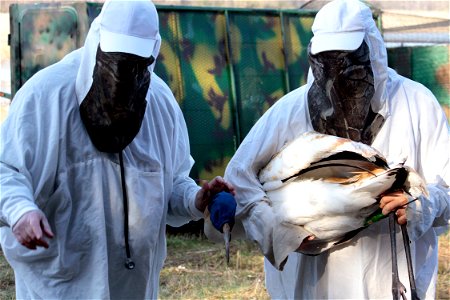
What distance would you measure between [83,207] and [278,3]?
30.4 feet

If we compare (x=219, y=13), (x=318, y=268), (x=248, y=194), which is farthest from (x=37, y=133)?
(x=219, y=13)

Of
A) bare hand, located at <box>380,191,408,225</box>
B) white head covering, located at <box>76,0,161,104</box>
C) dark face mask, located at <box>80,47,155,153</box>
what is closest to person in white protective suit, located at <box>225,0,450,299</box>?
bare hand, located at <box>380,191,408,225</box>

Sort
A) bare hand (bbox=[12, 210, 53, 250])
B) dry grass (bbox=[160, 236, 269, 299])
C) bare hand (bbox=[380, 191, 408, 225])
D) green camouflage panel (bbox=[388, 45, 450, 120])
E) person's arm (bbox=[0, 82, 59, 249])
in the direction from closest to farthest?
bare hand (bbox=[12, 210, 53, 250])
person's arm (bbox=[0, 82, 59, 249])
bare hand (bbox=[380, 191, 408, 225])
dry grass (bbox=[160, 236, 269, 299])
green camouflage panel (bbox=[388, 45, 450, 120])

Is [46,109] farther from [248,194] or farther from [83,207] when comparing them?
[248,194]

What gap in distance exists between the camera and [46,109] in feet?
11.6

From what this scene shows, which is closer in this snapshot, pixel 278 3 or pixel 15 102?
pixel 15 102

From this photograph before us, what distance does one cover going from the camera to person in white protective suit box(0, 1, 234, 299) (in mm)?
3496

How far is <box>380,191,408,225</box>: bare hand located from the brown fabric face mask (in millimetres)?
450

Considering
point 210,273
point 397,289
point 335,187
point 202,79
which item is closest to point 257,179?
point 335,187

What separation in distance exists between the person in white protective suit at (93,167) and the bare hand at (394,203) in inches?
26.0

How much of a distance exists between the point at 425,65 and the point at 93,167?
26.3 ft

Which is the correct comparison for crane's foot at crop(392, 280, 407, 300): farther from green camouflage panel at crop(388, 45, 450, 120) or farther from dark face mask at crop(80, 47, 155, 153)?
green camouflage panel at crop(388, 45, 450, 120)

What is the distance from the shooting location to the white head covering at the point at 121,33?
11.6ft

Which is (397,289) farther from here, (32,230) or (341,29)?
(32,230)
